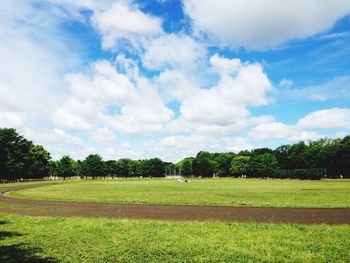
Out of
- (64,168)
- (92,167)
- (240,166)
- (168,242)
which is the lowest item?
(168,242)

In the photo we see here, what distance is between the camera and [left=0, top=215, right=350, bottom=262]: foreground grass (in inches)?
464

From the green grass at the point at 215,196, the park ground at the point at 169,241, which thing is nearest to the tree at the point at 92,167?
the green grass at the point at 215,196

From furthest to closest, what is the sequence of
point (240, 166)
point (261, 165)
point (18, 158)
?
point (240, 166), point (261, 165), point (18, 158)

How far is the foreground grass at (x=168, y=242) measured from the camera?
11789 millimetres

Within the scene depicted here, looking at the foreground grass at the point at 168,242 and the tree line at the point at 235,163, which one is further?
the tree line at the point at 235,163

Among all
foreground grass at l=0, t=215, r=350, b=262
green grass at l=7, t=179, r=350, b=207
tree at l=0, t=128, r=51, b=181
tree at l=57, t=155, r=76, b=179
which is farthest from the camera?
tree at l=57, t=155, r=76, b=179

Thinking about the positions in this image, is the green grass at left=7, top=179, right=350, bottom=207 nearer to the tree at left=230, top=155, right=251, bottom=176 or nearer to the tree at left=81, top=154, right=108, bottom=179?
the tree at left=81, top=154, right=108, bottom=179

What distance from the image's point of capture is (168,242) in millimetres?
13930

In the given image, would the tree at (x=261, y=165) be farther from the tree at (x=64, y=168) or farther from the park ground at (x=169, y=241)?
the park ground at (x=169, y=241)

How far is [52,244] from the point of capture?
44.8 ft

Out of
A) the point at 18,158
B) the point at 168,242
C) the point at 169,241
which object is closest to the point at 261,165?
the point at 18,158

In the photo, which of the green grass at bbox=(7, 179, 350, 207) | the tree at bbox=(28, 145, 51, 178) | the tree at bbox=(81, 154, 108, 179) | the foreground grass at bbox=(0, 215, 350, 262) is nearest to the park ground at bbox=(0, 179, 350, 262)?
the foreground grass at bbox=(0, 215, 350, 262)

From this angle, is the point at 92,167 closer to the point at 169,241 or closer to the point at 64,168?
the point at 64,168

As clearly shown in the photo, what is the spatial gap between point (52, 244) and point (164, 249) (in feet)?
15.8
